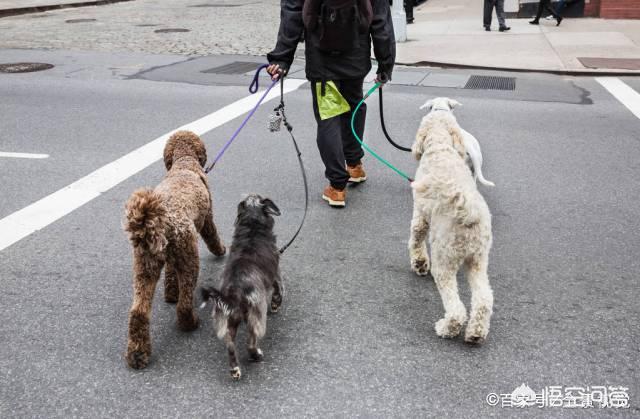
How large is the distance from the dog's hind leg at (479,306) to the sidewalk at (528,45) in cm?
965

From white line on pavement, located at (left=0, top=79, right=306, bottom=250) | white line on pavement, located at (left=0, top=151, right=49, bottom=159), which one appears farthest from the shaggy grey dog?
white line on pavement, located at (left=0, top=151, right=49, bottom=159)

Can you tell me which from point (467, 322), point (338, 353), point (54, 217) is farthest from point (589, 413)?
point (54, 217)

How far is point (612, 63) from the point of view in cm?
1236

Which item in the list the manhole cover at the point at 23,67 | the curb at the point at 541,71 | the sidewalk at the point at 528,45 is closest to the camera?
the curb at the point at 541,71

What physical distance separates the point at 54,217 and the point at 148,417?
3085 mm

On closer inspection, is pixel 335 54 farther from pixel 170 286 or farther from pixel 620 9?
pixel 620 9

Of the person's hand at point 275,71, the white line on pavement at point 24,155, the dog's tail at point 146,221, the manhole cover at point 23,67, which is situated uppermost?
the person's hand at point 275,71

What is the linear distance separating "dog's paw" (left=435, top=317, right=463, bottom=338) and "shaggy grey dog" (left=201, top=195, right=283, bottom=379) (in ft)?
3.39

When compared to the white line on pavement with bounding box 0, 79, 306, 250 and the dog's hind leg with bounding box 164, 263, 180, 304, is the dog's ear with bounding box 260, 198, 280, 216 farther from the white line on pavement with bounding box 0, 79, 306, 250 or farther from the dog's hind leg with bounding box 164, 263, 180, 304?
the white line on pavement with bounding box 0, 79, 306, 250

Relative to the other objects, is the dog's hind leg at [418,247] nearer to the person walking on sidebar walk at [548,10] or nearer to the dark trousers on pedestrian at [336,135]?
the dark trousers on pedestrian at [336,135]

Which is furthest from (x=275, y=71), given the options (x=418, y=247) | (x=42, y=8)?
(x=42, y=8)

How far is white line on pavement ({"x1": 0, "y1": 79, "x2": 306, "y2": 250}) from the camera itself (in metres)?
5.30

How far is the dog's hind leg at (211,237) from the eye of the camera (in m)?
4.47

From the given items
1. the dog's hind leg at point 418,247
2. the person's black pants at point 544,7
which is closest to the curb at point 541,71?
the person's black pants at point 544,7
